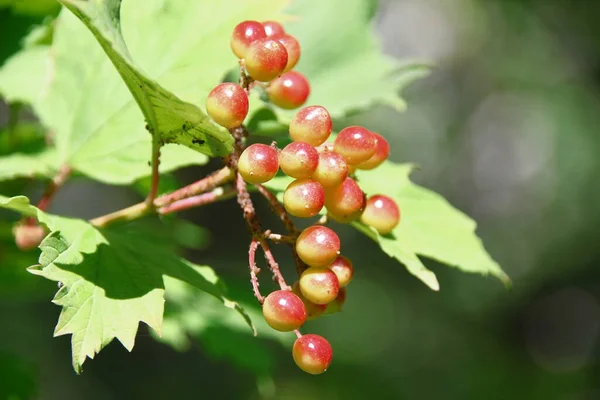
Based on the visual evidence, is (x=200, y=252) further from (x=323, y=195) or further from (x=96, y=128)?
(x=323, y=195)

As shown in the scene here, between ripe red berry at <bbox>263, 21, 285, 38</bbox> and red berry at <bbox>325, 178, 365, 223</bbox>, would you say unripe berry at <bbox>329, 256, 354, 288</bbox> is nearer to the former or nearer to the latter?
red berry at <bbox>325, 178, 365, 223</bbox>

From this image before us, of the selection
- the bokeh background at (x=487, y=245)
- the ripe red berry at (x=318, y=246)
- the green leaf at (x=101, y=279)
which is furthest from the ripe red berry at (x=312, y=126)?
the bokeh background at (x=487, y=245)

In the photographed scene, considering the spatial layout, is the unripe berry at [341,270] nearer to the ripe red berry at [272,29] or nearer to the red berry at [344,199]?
the red berry at [344,199]

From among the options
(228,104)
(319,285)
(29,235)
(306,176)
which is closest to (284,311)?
(319,285)

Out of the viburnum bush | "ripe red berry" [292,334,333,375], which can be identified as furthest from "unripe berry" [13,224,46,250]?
"ripe red berry" [292,334,333,375]

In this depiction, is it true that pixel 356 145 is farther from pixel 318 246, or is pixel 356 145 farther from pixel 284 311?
pixel 284 311

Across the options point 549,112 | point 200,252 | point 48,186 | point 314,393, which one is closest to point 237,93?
point 48,186
